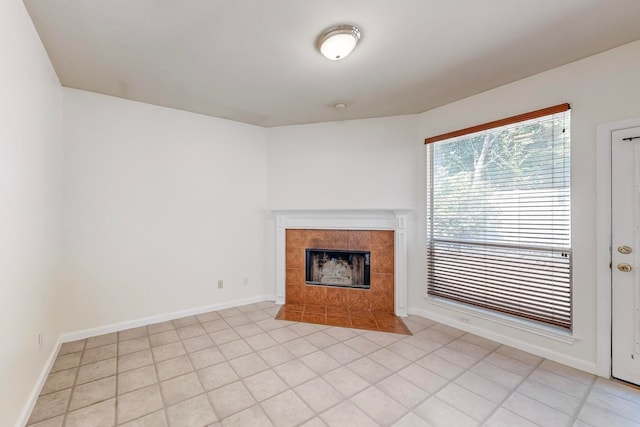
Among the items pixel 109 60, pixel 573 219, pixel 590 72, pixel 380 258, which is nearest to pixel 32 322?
pixel 109 60

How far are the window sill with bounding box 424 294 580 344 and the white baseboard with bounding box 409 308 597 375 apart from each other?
3.7 inches

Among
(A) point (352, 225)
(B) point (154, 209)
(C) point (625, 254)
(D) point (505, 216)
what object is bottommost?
(C) point (625, 254)

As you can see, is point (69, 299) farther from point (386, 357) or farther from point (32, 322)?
point (386, 357)

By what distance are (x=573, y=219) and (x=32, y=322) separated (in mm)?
4255

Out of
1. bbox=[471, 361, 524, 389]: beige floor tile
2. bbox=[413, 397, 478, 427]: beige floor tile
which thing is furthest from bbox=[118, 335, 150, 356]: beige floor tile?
bbox=[471, 361, 524, 389]: beige floor tile

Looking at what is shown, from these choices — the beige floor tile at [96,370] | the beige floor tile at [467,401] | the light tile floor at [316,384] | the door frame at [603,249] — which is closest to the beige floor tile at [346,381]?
the light tile floor at [316,384]

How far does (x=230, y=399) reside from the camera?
1892 millimetres

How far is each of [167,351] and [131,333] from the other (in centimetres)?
69

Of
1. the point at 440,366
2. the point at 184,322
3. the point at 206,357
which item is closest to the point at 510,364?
the point at 440,366

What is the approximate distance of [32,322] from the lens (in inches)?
74.4

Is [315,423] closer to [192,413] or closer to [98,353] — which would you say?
[192,413]

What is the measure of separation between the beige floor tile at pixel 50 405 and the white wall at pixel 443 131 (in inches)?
108

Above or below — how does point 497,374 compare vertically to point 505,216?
below

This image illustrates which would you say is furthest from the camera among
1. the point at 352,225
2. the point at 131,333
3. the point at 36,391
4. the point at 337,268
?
the point at 337,268
